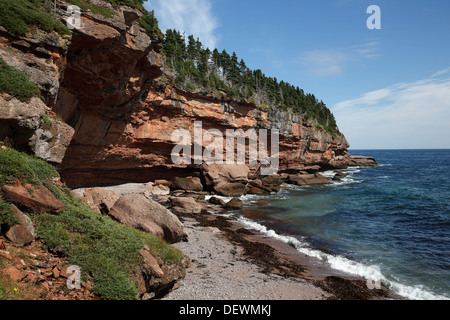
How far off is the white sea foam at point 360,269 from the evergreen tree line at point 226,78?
28109 mm

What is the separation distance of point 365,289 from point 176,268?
346 inches

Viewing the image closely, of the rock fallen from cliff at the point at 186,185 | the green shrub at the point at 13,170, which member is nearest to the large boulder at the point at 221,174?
the rock fallen from cliff at the point at 186,185

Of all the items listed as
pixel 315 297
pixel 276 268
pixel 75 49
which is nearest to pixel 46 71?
pixel 75 49

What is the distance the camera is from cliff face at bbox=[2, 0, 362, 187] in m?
18.5

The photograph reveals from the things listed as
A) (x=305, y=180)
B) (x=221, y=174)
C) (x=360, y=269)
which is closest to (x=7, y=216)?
(x=360, y=269)

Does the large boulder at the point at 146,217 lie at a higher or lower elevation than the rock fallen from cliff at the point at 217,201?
higher

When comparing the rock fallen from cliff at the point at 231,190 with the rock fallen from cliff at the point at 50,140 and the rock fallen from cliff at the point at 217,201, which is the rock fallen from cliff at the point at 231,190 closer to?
the rock fallen from cliff at the point at 217,201

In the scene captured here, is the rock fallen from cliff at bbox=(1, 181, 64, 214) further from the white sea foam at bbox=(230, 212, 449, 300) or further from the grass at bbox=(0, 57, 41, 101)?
the white sea foam at bbox=(230, 212, 449, 300)

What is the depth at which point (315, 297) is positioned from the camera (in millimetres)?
10094

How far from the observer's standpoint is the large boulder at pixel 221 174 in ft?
124

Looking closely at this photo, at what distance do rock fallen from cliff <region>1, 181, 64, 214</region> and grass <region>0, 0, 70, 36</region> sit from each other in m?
9.46

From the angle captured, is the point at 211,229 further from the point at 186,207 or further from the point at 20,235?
the point at 20,235

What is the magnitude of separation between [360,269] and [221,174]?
27.3 metres
